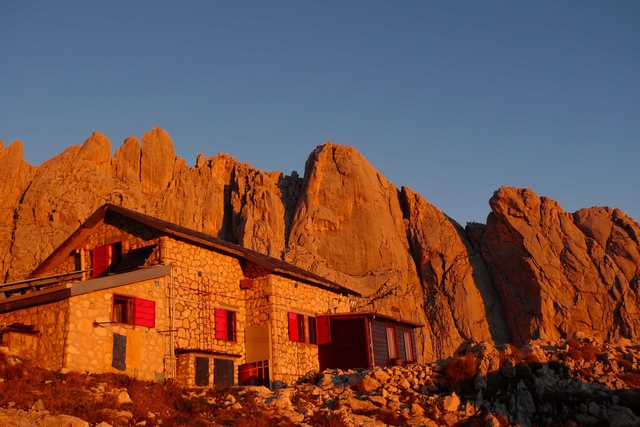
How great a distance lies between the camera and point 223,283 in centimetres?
2658

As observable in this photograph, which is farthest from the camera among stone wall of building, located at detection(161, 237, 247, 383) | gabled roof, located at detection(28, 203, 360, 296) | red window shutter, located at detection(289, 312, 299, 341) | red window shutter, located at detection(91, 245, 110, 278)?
red window shutter, located at detection(289, 312, 299, 341)

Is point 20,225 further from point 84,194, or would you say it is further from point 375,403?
point 375,403

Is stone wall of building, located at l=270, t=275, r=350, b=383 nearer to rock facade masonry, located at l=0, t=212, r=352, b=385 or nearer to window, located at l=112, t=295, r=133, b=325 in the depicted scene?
rock facade masonry, located at l=0, t=212, r=352, b=385

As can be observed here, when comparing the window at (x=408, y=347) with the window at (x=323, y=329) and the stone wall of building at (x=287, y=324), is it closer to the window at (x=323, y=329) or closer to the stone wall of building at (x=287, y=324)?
the stone wall of building at (x=287, y=324)

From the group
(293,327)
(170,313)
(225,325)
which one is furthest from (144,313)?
(293,327)

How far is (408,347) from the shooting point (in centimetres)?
3381

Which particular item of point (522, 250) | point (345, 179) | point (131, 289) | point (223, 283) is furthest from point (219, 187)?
point (131, 289)

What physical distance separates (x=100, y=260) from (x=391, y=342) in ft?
45.2

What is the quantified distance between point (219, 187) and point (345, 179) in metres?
13.7

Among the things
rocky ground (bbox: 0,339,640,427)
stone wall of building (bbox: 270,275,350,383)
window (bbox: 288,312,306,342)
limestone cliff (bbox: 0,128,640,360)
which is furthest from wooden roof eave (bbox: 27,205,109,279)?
limestone cliff (bbox: 0,128,640,360)

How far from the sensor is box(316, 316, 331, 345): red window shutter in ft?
97.1

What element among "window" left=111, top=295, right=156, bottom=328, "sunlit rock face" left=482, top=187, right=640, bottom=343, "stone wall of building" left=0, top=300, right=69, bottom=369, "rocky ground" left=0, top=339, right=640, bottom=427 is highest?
"sunlit rock face" left=482, top=187, right=640, bottom=343

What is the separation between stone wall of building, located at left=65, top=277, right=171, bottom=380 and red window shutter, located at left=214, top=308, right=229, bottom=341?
296 cm

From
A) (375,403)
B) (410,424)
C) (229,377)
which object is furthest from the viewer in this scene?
(229,377)
